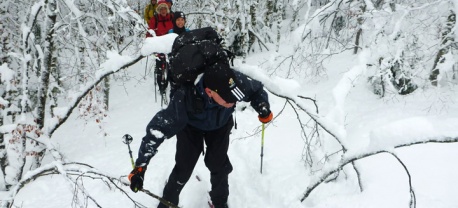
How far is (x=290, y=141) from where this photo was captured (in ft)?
17.9

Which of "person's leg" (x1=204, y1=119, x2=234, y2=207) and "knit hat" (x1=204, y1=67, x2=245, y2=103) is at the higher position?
"knit hat" (x1=204, y1=67, x2=245, y2=103)

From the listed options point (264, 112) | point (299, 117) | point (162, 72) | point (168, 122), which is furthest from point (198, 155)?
point (162, 72)

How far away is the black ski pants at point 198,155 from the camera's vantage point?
3393 millimetres

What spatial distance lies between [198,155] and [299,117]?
7.30ft

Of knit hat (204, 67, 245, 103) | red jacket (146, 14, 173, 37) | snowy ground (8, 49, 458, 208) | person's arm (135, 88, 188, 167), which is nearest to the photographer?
knit hat (204, 67, 245, 103)

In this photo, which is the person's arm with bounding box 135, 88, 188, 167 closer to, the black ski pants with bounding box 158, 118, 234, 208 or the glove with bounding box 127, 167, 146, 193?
the glove with bounding box 127, 167, 146, 193

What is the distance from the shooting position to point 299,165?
450cm

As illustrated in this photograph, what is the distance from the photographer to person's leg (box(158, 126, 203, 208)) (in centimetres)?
337

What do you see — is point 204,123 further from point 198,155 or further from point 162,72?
point 162,72

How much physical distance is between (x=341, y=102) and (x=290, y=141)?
2279 millimetres

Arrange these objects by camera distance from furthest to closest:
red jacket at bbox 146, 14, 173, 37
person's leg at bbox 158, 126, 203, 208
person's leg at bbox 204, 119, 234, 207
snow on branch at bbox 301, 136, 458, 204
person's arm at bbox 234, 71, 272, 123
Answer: red jacket at bbox 146, 14, 173, 37 < person's leg at bbox 204, 119, 234, 207 < person's leg at bbox 158, 126, 203, 208 < person's arm at bbox 234, 71, 272, 123 < snow on branch at bbox 301, 136, 458, 204

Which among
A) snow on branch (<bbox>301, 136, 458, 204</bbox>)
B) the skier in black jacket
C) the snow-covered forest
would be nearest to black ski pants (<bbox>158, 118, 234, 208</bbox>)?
the skier in black jacket

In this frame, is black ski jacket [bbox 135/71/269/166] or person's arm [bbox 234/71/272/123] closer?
black ski jacket [bbox 135/71/269/166]

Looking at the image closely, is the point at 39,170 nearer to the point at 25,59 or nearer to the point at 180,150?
the point at 180,150
